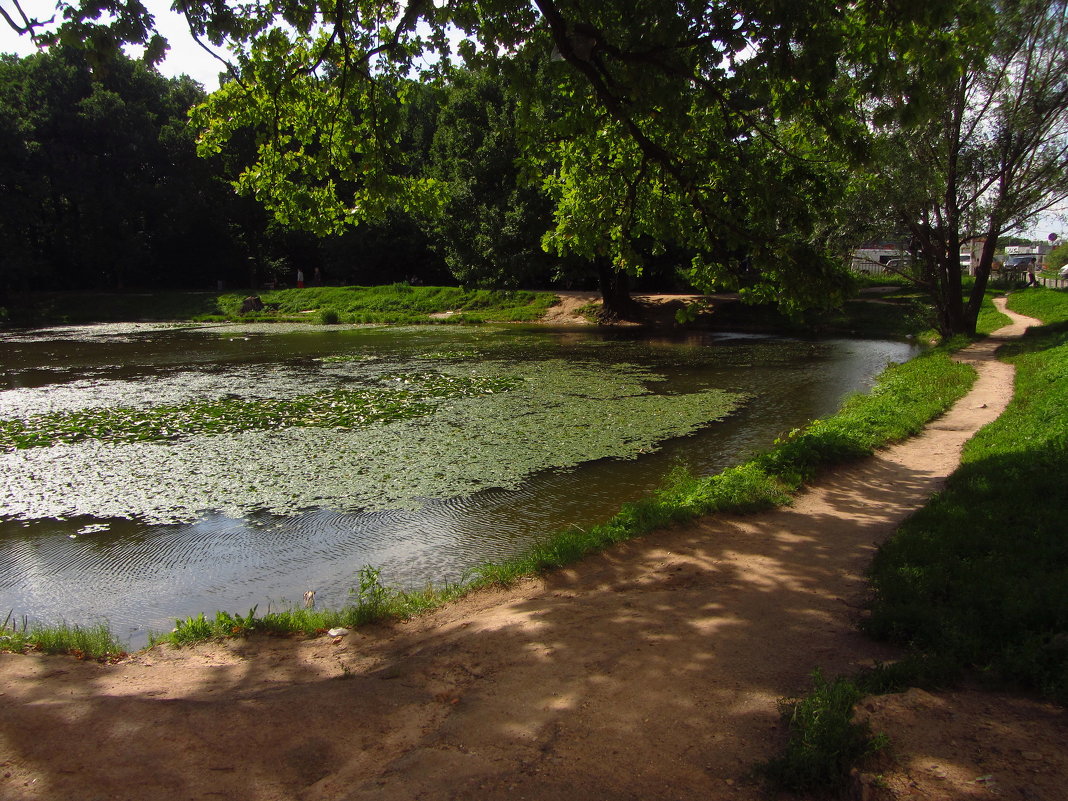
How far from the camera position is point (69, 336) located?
106ft

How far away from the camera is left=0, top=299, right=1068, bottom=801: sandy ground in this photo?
10.8ft

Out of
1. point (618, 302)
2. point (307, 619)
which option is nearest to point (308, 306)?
point (618, 302)

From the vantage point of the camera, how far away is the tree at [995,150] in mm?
19141

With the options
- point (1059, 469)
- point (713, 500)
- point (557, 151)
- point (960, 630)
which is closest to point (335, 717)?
point (960, 630)

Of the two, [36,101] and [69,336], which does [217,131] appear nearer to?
[69,336]

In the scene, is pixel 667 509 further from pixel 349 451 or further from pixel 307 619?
pixel 349 451

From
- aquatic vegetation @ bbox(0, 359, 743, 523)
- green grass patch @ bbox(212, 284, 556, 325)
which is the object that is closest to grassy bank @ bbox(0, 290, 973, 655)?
aquatic vegetation @ bbox(0, 359, 743, 523)

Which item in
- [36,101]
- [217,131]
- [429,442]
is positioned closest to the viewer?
[217,131]

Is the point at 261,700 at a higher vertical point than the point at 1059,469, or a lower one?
lower

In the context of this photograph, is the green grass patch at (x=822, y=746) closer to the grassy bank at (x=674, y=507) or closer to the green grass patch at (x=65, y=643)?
the grassy bank at (x=674, y=507)

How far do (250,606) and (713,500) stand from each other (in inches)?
183

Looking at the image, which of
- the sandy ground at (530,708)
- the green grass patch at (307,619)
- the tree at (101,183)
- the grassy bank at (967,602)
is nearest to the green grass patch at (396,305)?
the tree at (101,183)

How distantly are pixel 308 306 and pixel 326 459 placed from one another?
34.5 meters

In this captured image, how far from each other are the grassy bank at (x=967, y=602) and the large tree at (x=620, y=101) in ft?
9.56
